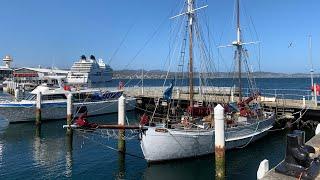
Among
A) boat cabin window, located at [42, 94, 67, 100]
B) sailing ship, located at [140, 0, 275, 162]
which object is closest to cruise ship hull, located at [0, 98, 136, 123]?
boat cabin window, located at [42, 94, 67, 100]

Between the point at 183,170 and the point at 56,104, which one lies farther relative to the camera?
the point at 56,104

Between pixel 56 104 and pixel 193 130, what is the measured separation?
26.9m

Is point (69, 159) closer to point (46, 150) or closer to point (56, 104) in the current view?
point (46, 150)

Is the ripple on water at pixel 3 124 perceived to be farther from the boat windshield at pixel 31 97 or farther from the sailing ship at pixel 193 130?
the sailing ship at pixel 193 130

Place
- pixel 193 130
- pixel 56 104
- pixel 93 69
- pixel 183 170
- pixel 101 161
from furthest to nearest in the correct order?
pixel 93 69 < pixel 56 104 < pixel 101 161 < pixel 193 130 < pixel 183 170

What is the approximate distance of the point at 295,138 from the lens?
515 inches

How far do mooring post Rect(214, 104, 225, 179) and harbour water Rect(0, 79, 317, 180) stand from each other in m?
2.92

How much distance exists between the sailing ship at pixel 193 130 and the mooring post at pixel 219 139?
4.99 metres

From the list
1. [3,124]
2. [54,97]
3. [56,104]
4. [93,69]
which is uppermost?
[93,69]

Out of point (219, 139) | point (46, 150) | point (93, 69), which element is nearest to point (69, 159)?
point (46, 150)

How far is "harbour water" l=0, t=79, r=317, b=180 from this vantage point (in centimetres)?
2342

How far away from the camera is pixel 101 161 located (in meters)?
26.5

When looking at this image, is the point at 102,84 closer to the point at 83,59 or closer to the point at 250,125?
the point at 83,59

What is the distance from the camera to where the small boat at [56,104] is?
44594 millimetres
